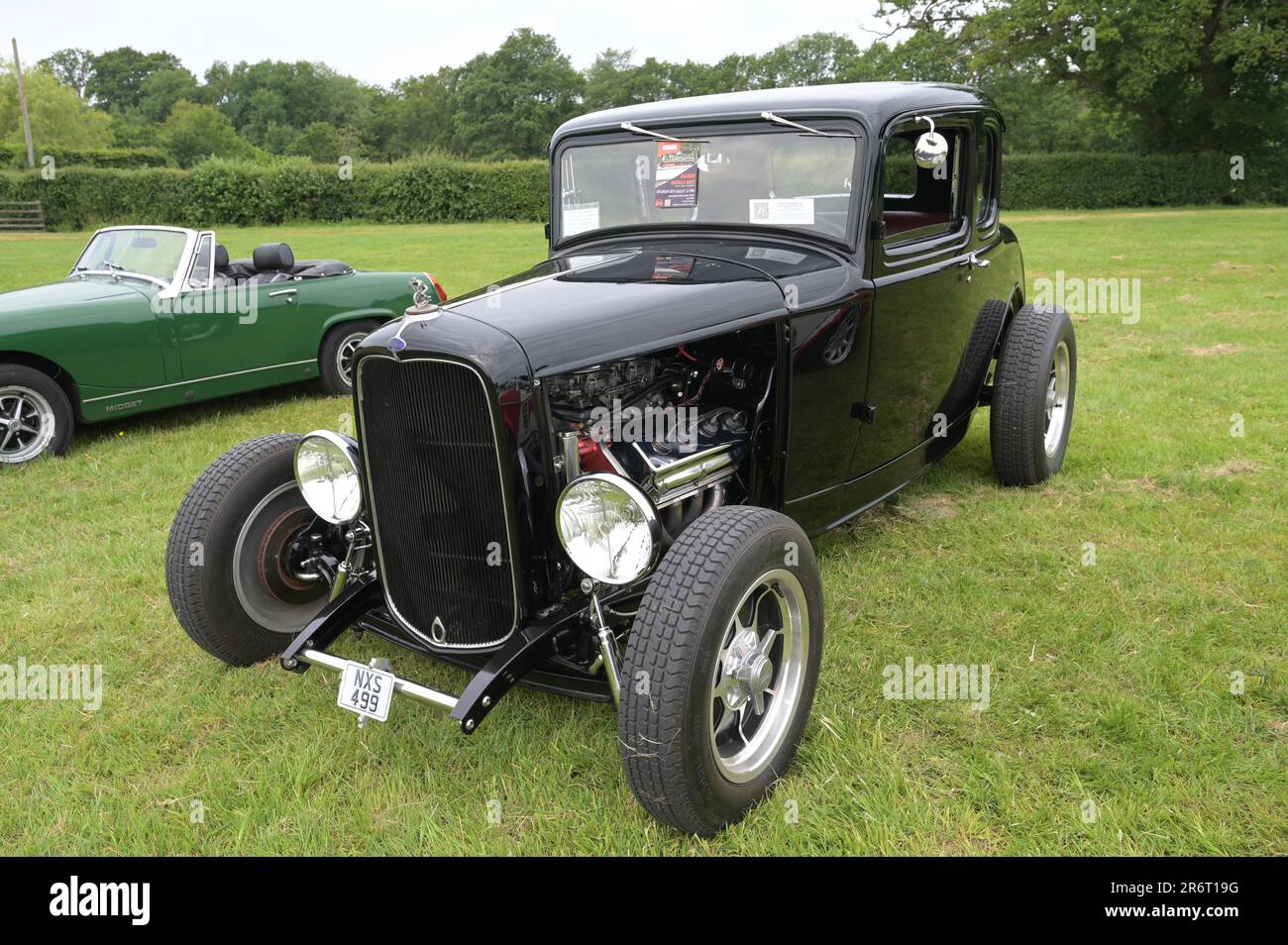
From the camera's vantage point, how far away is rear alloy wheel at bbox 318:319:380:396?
7.65m

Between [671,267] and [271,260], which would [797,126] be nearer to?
[671,267]

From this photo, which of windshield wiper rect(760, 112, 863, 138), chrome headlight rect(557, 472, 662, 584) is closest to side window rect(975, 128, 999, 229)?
windshield wiper rect(760, 112, 863, 138)

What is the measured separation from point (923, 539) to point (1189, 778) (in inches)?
74.8

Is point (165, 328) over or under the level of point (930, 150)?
under

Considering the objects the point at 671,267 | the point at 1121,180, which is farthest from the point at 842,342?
the point at 1121,180

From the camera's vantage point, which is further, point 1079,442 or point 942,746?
point 1079,442

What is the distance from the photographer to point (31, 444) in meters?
6.13

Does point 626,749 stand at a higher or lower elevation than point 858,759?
higher

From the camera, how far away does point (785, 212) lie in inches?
152

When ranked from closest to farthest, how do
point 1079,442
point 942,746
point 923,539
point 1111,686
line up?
point 942,746, point 1111,686, point 923,539, point 1079,442

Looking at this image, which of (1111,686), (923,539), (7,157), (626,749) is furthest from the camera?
(7,157)

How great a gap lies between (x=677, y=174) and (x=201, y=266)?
4501mm

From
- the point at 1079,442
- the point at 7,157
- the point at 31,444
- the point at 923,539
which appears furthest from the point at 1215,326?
the point at 7,157
